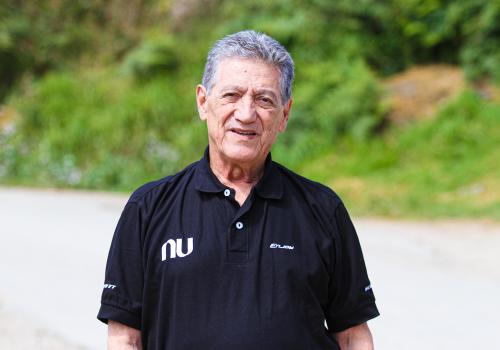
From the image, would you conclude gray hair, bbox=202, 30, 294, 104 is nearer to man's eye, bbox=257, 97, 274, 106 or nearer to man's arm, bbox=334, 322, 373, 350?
man's eye, bbox=257, 97, 274, 106

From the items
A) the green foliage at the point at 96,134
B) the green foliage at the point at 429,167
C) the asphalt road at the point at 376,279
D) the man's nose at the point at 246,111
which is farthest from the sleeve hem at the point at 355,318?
the green foliage at the point at 96,134

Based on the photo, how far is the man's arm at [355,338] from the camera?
2.47 meters

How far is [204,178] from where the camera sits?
7.92 ft

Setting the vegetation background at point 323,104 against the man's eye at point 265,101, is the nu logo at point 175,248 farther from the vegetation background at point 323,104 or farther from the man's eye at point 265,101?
the vegetation background at point 323,104

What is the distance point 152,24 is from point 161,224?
17954 mm

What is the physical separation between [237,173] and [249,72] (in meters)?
0.32

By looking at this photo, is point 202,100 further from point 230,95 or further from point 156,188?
point 156,188

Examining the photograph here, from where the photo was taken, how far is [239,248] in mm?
2271

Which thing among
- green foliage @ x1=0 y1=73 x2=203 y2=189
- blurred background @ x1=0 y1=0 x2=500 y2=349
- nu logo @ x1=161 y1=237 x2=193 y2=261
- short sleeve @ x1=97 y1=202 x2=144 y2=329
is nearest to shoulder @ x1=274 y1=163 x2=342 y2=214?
nu logo @ x1=161 y1=237 x2=193 y2=261

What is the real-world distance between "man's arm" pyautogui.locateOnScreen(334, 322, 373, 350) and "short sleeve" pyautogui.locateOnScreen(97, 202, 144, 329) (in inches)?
24.9

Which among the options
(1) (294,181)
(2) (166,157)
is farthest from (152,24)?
(1) (294,181)

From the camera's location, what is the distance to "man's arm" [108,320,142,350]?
2363 mm

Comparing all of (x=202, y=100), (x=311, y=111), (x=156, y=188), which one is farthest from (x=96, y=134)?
(x=156, y=188)

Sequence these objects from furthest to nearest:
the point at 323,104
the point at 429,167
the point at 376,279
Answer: the point at 323,104
the point at 429,167
the point at 376,279
